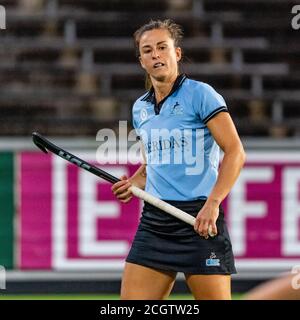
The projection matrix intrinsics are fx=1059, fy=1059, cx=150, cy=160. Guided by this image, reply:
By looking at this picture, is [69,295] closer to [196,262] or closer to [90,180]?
[90,180]

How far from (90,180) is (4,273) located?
111cm

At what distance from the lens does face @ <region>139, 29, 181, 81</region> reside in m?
4.99

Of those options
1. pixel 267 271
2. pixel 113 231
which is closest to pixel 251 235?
pixel 267 271

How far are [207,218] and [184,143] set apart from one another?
1.36 feet

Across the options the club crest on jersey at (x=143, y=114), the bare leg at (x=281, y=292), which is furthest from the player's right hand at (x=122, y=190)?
Result: the bare leg at (x=281, y=292)

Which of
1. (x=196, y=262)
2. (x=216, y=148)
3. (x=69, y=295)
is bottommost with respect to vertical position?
(x=69, y=295)

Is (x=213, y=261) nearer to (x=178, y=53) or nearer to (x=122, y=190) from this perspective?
(x=122, y=190)

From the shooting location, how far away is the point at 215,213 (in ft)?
15.5

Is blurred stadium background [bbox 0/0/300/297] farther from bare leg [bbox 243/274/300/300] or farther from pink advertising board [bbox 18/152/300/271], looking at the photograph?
bare leg [bbox 243/274/300/300]

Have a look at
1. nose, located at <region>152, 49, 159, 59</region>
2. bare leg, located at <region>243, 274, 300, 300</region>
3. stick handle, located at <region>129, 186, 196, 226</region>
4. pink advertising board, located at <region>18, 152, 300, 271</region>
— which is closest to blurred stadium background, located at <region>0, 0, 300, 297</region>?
pink advertising board, located at <region>18, 152, 300, 271</region>

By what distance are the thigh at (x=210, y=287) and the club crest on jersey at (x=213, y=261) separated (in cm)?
5

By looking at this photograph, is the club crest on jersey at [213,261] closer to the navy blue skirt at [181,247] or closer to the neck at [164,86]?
the navy blue skirt at [181,247]
